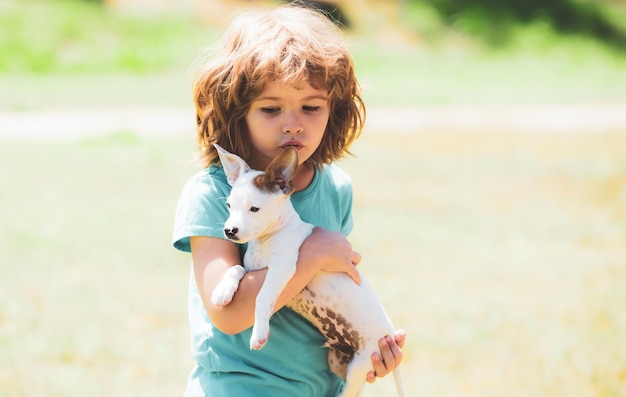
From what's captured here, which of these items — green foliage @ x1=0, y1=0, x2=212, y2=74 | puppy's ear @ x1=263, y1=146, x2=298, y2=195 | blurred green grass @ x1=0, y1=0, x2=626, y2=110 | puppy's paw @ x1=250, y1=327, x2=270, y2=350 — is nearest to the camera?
puppy's paw @ x1=250, y1=327, x2=270, y2=350

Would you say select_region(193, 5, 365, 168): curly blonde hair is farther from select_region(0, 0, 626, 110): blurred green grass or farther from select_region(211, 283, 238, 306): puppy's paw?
select_region(0, 0, 626, 110): blurred green grass

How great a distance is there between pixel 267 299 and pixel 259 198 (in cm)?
26

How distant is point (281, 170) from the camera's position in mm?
2123

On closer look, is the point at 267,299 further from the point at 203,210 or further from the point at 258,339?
the point at 203,210

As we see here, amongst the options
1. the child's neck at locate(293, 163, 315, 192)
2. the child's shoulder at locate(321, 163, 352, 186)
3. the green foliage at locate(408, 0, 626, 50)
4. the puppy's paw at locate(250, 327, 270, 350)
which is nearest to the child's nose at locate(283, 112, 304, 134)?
the child's neck at locate(293, 163, 315, 192)

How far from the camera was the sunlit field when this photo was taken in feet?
14.0

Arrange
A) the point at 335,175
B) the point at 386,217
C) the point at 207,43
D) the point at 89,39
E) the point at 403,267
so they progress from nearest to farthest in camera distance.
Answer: the point at 335,175 < the point at 403,267 < the point at 386,217 < the point at 207,43 < the point at 89,39

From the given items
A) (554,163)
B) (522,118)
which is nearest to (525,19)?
(522,118)

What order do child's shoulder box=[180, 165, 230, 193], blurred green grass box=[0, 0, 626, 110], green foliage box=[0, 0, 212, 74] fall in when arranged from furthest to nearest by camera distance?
green foliage box=[0, 0, 212, 74], blurred green grass box=[0, 0, 626, 110], child's shoulder box=[180, 165, 230, 193]

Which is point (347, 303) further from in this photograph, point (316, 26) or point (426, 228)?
point (426, 228)

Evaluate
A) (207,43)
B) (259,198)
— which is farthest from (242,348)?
(207,43)

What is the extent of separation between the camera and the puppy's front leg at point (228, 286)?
2113mm

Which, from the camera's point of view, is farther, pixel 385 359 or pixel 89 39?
pixel 89 39

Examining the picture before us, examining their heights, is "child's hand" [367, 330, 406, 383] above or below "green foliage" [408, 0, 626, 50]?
above
